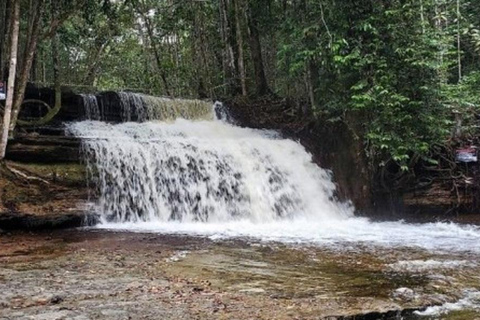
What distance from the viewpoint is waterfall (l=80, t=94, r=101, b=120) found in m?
12.3

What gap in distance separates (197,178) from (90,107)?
404 centimetres

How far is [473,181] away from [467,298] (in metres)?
7.36

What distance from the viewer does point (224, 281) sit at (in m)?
4.82

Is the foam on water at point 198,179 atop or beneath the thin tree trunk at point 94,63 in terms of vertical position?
beneath

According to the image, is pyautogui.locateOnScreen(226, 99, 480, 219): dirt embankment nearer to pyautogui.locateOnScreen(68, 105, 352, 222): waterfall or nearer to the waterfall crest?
pyautogui.locateOnScreen(68, 105, 352, 222): waterfall

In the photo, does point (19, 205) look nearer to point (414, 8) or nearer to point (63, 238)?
point (63, 238)

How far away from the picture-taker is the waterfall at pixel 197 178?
955 cm

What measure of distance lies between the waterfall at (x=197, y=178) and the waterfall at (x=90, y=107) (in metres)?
0.43

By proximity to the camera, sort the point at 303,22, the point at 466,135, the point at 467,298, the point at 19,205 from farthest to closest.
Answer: the point at 303,22, the point at 466,135, the point at 19,205, the point at 467,298

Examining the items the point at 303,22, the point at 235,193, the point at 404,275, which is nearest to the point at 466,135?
the point at 303,22

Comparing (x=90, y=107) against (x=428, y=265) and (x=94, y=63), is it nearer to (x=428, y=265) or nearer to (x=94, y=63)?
(x=94, y=63)

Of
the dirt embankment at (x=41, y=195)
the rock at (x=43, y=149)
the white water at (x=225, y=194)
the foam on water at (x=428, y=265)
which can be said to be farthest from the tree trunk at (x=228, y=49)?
the foam on water at (x=428, y=265)

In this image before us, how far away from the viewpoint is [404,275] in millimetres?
5238

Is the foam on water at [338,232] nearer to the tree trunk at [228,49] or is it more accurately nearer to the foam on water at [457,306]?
the foam on water at [457,306]
